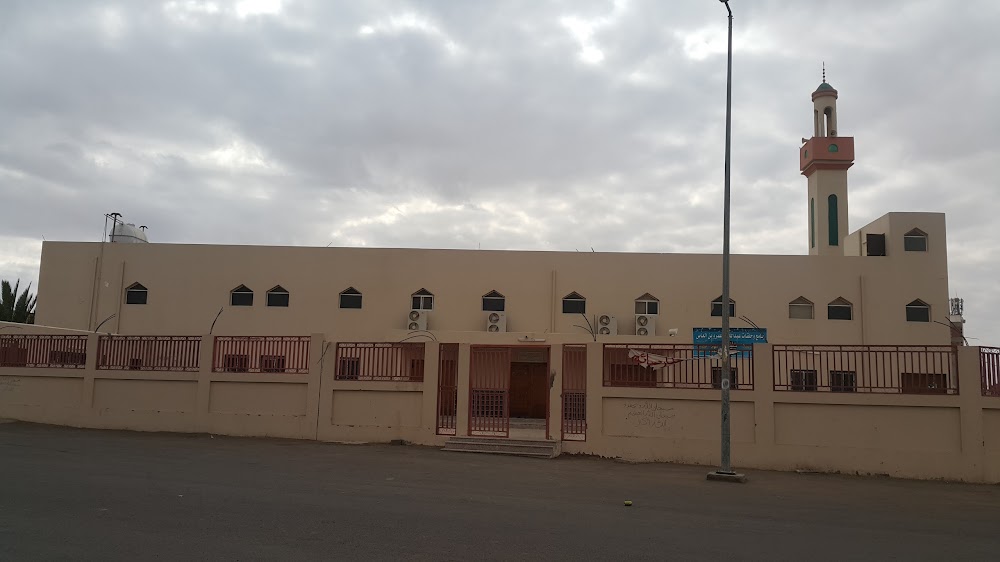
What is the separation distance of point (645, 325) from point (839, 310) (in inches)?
261

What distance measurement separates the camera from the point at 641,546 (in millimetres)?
7352

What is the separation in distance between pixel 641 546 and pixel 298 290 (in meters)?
21.1

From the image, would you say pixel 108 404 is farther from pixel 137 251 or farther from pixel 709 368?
pixel 709 368

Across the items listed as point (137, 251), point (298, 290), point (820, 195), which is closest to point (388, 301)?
point (298, 290)

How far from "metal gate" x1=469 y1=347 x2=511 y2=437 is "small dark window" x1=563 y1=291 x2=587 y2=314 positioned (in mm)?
9948

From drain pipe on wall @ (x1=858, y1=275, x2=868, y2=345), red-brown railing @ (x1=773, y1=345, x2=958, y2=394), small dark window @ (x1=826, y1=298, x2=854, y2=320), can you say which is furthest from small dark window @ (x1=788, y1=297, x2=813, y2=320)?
red-brown railing @ (x1=773, y1=345, x2=958, y2=394)

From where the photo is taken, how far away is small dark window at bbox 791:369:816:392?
14.4 metres

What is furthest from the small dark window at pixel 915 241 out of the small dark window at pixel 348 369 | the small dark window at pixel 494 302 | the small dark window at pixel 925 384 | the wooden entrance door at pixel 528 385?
the small dark window at pixel 348 369

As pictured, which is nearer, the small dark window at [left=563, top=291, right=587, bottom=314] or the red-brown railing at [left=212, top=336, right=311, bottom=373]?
the red-brown railing at [left=212, top=336, right=311, bottom=373]

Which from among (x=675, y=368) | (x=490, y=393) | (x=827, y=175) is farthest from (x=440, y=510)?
(x=827, y=175)

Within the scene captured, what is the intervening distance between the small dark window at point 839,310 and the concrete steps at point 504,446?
14293 mm

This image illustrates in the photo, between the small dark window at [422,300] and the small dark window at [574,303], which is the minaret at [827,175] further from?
the small dark window at [422,300]

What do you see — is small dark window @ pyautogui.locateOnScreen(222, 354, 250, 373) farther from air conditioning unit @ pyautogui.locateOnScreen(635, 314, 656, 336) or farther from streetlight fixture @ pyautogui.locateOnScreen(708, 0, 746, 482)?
air conditioning unit @ pyautogui.locateOnScreen(635, 314, 656, 336)

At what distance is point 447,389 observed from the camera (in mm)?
16250
